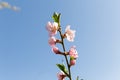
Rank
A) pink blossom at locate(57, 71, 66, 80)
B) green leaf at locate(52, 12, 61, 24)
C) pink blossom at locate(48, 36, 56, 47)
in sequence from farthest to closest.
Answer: green leaf at locate(52, 12, 61, 24) → pink blossom at locate(48, 36, 56, 47) → pink blossom at locate(57, 71, 66, 80)

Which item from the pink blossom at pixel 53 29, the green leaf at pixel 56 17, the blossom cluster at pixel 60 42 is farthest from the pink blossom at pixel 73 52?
the green leaf at pixel 56 17

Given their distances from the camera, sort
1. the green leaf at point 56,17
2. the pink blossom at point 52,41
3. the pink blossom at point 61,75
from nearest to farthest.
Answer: the pink blossom at point 61,75 < the pink blossom at point 52,41 < the green leaf at point 56,17

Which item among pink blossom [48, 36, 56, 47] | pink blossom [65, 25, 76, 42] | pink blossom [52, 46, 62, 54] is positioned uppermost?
pink blossom [65, 25, 76, 42]

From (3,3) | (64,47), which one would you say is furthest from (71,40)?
(3,3)

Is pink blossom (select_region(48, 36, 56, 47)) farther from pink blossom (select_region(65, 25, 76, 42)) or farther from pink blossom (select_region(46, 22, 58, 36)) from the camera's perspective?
pink blossom (select_region(65, 25, 76, 42))

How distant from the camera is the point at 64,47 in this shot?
3256mm

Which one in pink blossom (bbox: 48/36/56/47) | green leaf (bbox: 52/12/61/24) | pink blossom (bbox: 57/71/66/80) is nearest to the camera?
pink blossom (bbox: 57/71/66/80)

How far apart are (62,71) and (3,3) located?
249cm

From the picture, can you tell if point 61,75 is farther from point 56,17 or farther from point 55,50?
point 56,17

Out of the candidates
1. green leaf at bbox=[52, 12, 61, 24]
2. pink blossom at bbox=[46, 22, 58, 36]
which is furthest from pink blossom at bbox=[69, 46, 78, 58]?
green leaf at bbox=[52, 12, 61, 24]

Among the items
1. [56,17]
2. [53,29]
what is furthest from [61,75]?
[56,17]

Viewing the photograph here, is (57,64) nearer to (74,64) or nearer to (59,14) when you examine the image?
(74,64)

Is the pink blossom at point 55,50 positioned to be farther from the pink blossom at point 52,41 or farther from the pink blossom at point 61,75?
the pink blossom at point 61,75

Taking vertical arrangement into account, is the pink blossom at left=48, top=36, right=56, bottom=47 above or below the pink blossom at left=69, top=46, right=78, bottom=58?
above
